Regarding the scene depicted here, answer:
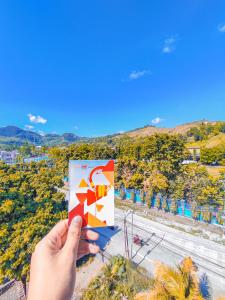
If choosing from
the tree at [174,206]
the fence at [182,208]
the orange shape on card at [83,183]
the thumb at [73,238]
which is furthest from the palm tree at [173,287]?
the tree at [174,206]

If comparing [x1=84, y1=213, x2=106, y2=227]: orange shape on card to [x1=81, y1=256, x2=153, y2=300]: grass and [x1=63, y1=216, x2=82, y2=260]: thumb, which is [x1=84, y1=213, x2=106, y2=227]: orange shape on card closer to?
[x1=63, y1=216, x2=82, y2=260]: thumb

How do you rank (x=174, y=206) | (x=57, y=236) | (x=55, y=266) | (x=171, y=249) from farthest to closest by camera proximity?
(x=174, y=206) < (x=171, y=249) < (x=57, y=236) < (x=55, y=266)

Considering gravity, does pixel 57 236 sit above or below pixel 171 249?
above

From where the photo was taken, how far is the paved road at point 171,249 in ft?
26.4

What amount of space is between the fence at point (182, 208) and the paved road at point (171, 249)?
1946mm

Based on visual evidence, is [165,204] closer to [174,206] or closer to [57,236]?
[174,206]

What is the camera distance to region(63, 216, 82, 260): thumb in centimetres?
153

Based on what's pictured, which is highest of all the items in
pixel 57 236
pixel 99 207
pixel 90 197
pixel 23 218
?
pixel 90 197

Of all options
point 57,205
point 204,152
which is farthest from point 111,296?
point 204,152

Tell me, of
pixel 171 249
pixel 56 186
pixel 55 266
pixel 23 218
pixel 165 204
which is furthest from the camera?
pixel 165 204

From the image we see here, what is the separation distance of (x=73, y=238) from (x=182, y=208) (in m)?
13.4

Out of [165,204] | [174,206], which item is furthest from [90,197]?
[165,204]

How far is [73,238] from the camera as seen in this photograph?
5.11ft

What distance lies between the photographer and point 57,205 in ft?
24.6
